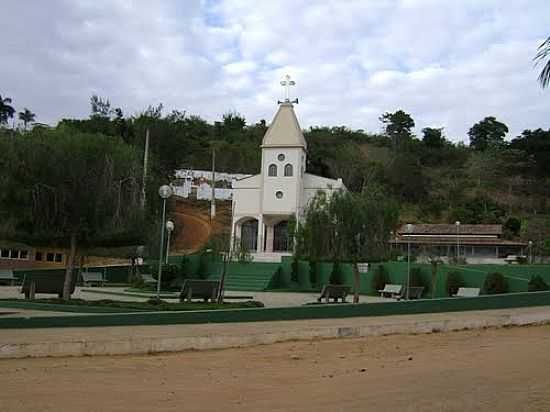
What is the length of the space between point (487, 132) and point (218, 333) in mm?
80955

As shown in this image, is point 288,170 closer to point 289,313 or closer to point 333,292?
point 333,292

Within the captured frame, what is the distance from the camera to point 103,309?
1454 centimetres

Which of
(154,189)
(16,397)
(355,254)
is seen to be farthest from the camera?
(355,254)

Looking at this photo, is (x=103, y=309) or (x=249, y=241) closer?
(x=103, y=309)

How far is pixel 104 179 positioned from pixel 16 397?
10.1 m

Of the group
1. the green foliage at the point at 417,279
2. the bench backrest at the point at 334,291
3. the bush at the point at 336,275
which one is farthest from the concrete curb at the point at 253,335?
the bush at the point at 336,275

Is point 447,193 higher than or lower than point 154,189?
higher

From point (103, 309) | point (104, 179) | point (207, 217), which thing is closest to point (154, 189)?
point (104, 179)

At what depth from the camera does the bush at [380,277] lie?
2805cm

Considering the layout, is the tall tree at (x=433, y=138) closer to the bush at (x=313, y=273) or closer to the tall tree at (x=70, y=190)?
the bush at (x=313, y=273)

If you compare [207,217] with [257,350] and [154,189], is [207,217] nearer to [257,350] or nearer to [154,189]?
[154,189]

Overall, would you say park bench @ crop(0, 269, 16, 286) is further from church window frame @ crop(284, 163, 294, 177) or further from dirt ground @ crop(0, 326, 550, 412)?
church window frame @ crop(284, 163, 294, 177)

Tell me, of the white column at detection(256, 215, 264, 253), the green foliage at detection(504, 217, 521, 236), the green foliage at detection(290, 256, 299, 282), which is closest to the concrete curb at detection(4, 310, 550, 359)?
A: the green foliage at detection(290, 256, 299, 282)

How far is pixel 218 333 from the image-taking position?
1084 centimetres
